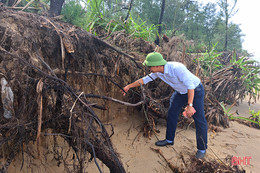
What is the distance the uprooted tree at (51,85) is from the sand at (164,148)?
0.83m

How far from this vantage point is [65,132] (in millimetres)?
1698

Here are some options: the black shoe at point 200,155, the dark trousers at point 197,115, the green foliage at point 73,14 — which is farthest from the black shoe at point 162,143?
the green foliage at point 73,14

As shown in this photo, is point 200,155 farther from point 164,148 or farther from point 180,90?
point 180,90

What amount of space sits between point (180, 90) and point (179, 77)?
0.31m

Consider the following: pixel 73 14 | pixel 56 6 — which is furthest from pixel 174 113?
pixel 56 6

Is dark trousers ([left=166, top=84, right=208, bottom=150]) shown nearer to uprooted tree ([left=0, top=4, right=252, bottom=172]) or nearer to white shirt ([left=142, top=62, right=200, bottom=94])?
white shirt ([left=142, top=62, right=200, bottom=94])

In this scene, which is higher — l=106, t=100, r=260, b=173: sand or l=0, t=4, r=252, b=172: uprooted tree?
l=0, t=4, r=252, b=172: uprooted tree

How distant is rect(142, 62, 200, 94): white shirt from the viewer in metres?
2.55

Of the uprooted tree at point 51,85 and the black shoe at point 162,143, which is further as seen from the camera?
the black shoe at point 162,143

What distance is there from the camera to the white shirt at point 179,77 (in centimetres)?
255

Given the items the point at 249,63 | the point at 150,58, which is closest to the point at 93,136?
the point at 150,58

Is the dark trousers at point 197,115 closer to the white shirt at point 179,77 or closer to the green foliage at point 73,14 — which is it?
the white shirt at point 179,77

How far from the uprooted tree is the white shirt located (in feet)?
2.33

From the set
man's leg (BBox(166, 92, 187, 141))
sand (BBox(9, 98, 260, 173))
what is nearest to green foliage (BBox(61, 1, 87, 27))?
sand (BBox(9, 98, 260, 173))
